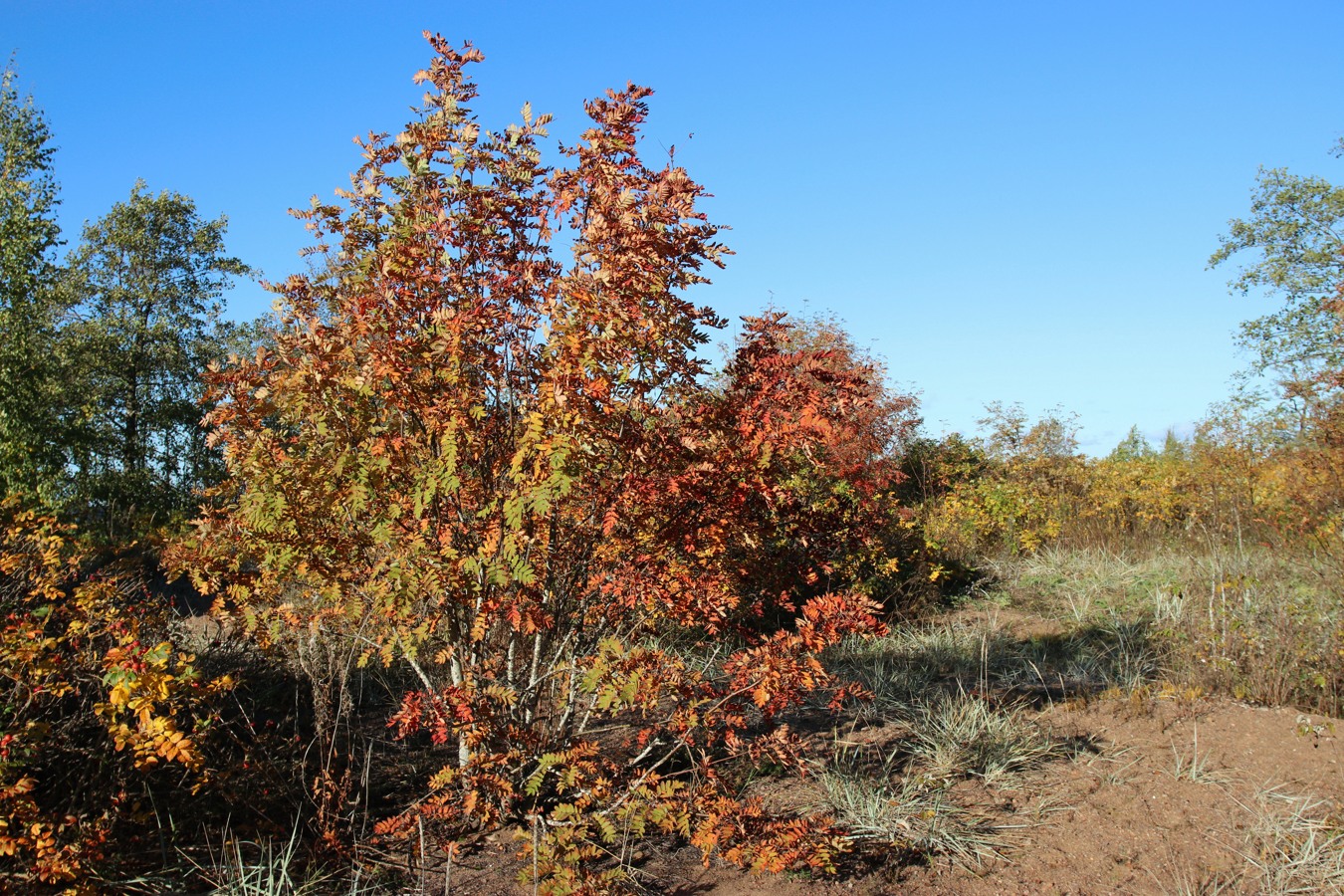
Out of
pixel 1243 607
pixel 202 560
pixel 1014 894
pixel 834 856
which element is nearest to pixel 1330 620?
pixel 1243 607

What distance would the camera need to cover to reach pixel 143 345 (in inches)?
597

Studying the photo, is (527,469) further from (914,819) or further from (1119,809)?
(1119,809)

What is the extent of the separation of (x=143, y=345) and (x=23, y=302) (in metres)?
4.21

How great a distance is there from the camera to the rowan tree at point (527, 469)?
3.29m

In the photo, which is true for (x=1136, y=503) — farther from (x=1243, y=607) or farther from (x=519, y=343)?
(x=519, y=343)

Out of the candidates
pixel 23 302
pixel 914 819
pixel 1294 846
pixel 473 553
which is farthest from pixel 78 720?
pixel 23 302

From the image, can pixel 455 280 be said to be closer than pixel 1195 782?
Yes

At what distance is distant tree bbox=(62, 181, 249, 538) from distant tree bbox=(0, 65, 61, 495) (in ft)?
6.34

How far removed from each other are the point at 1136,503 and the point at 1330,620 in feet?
21.6

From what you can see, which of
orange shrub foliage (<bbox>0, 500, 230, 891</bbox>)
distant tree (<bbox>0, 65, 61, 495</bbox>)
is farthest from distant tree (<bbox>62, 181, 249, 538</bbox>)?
orange shrub foliage (<bbox>0, 500, 230, 891</bbox>)

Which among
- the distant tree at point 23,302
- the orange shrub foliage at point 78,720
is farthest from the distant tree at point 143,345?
the orange shrub foliage at point 78,720

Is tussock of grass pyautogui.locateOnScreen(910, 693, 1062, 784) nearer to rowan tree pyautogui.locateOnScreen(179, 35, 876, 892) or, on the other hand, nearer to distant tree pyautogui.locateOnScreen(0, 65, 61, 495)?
rowan tree pyautogui.locateOnScreen(179, 35, 876, 892)

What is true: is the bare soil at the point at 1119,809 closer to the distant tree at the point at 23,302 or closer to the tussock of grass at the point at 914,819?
the tussock of grass at the point at 914,819

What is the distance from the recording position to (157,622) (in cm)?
384
